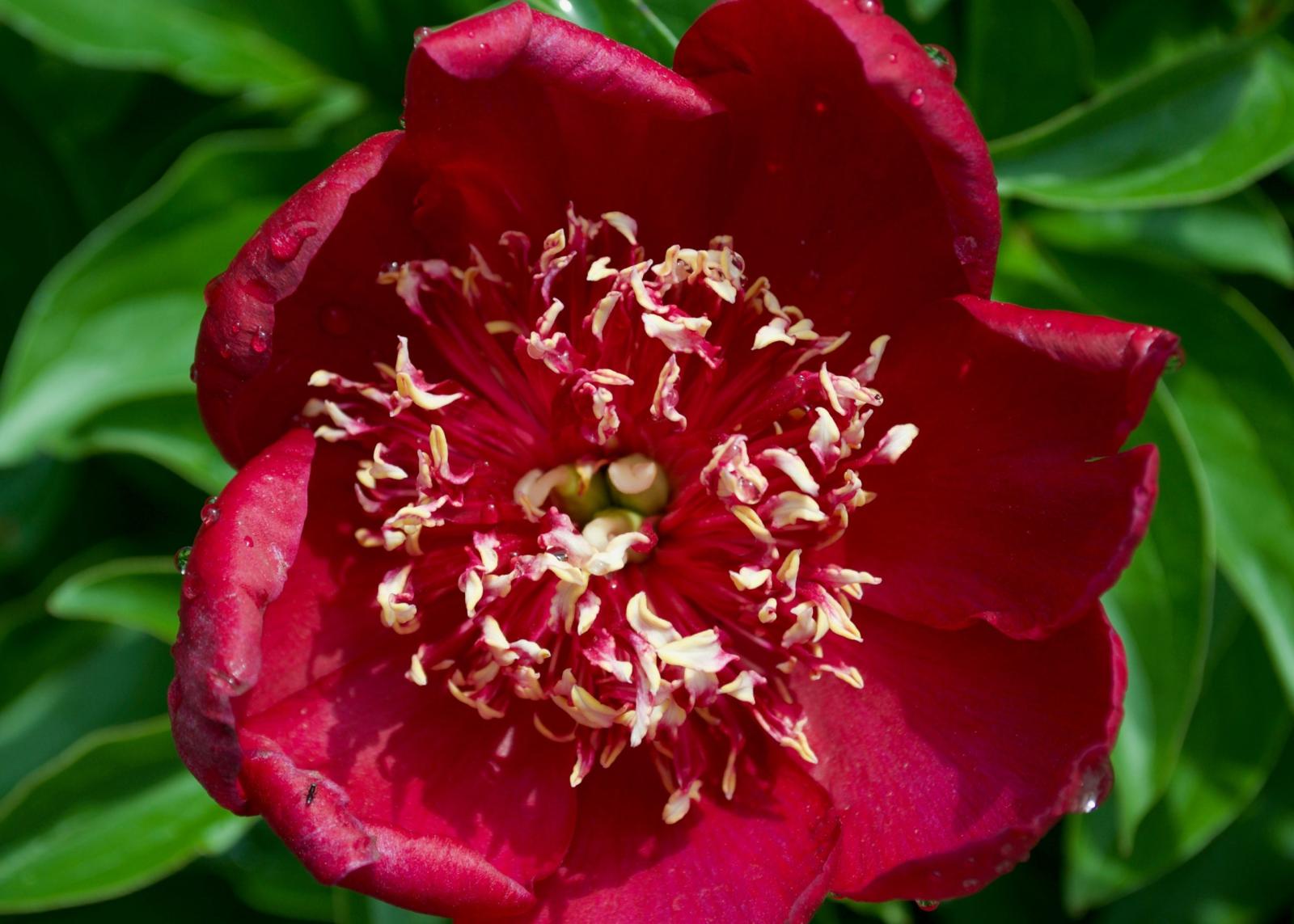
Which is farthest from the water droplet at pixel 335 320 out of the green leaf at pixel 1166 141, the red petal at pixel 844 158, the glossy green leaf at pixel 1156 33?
the glossy green leaf at pixel 1156 33

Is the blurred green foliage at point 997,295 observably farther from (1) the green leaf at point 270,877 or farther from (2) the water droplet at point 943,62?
(2) the water droplet at point 943,62

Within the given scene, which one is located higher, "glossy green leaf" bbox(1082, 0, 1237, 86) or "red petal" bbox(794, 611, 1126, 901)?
"glossy green leaf" bbox(1082, 0, 1237, 86)

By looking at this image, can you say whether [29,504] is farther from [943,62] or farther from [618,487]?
[943,62]

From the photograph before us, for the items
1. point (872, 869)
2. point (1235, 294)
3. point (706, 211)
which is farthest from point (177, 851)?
point (1235, 294)

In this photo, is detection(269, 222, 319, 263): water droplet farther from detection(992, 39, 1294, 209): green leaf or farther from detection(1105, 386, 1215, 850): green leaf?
detection(1105, 386, 1215, 850): green leaf

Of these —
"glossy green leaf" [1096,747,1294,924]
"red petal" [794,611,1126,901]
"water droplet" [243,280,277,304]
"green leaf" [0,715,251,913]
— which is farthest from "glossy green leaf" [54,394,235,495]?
"glossy green leaf" [1096,747,1294,924]

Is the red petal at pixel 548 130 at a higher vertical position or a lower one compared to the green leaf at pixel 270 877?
higher

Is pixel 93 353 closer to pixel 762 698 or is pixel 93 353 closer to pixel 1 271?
pixel 1 271
